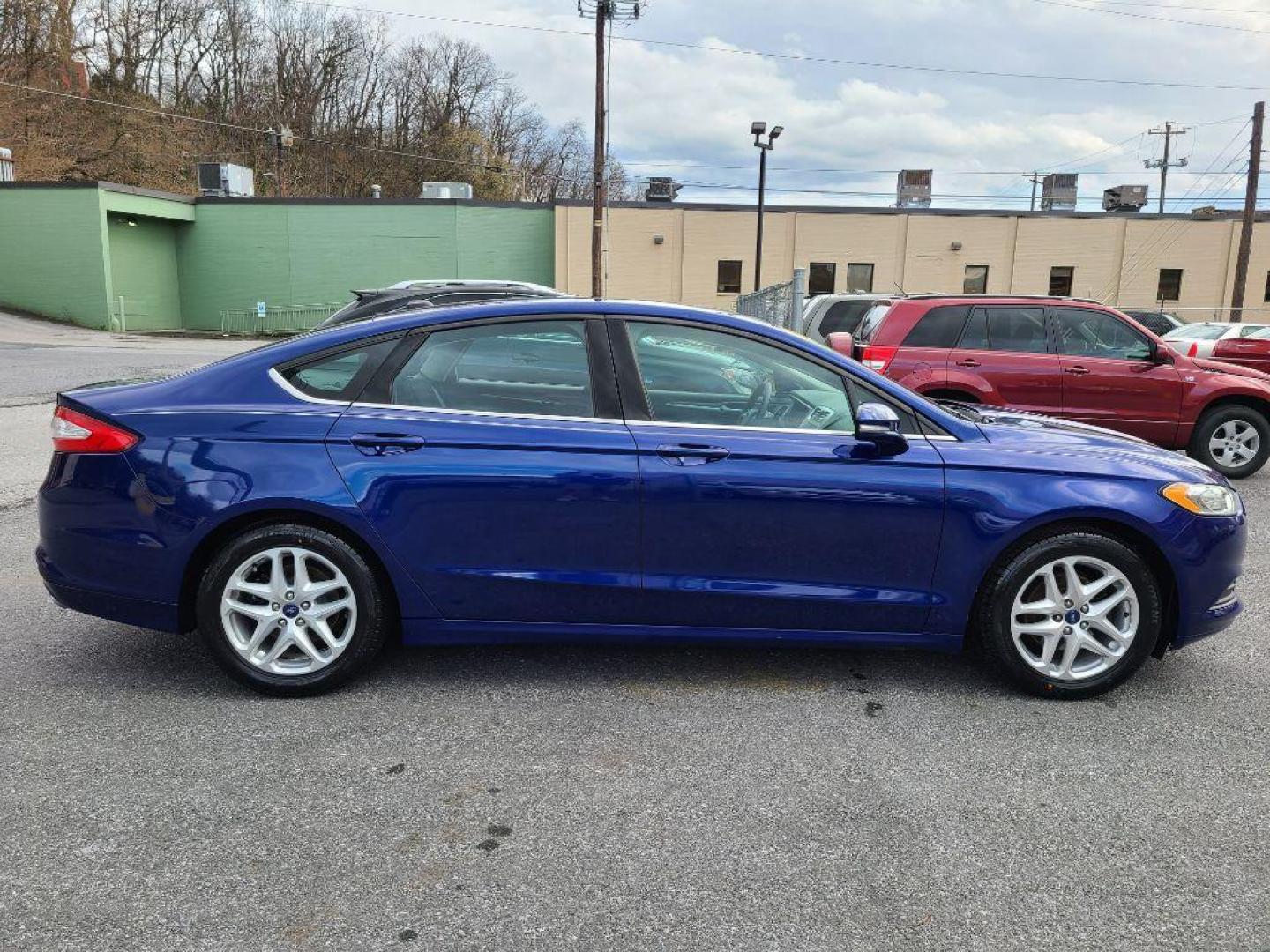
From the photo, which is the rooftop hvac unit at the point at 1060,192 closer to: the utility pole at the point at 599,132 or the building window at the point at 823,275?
the building window at the point at 823,275

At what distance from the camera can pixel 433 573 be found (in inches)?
144

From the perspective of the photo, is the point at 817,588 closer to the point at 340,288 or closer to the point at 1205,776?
the point at 1205,776

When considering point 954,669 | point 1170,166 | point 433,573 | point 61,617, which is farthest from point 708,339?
point 1170,166

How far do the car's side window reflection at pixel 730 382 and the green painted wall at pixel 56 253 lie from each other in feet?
114

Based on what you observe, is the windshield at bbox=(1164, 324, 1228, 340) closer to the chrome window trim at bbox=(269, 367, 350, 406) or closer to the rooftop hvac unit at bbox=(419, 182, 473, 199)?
the chrome window trim at bbox=(269, 367, 350, 406)

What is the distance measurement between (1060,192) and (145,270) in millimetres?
37869

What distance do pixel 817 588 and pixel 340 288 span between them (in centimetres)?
3631

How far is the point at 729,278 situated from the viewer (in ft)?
127

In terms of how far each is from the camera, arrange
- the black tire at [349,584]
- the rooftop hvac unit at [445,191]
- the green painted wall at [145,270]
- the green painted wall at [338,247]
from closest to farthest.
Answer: the black tire at [349,584] → the green painted wall at [145,270] → the green painted wall at [338,247] → the rooftop hvac unit at [445,191]

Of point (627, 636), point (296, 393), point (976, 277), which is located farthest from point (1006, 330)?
point (976, 277)

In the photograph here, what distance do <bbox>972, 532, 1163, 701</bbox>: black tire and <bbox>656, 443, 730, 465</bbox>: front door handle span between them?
46.4 inches

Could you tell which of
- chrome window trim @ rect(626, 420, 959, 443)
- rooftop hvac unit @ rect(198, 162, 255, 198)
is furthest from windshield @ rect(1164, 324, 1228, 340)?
rooftop hvac unit @ rect(198, 162, 255, 198)

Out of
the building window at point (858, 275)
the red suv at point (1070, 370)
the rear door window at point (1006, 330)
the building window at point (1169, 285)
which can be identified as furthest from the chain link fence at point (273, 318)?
the building window at point (1169, 285)

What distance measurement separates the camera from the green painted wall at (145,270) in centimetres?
3419
